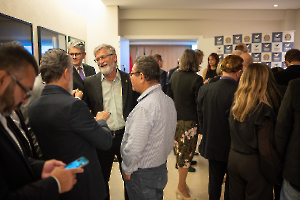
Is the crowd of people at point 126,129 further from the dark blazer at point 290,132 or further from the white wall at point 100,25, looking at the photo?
the white wall at point 100,25

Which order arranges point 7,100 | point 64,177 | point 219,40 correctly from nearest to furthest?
point 7,100 < point 64,177 < point 219,40

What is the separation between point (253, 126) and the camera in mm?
1601

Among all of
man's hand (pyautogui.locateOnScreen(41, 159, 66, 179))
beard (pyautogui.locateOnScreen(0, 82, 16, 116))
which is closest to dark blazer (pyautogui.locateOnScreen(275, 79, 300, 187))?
man's hand (pyautogui.locateOnScreen(41, 159, 66, 179))

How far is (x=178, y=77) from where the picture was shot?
283 cm

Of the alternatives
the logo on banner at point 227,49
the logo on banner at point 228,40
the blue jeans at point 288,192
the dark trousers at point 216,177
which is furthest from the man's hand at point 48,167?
the logo on banner at point 228,40

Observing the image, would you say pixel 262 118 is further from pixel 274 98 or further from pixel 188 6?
pixel 188 6

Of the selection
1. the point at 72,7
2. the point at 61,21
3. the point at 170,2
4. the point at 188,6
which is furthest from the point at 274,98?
the point at 188,6

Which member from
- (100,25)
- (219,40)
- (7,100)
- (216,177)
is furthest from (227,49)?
(7,100)

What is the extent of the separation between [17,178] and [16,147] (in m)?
0.12

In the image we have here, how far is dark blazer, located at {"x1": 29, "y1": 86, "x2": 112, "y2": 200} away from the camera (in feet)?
3.87

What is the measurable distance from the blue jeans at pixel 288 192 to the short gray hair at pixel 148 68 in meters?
1.20

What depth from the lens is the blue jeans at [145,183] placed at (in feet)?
4.81

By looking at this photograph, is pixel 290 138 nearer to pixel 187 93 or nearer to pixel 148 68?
pixel 148 68

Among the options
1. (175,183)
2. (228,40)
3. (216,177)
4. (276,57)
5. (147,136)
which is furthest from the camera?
(228,40)
